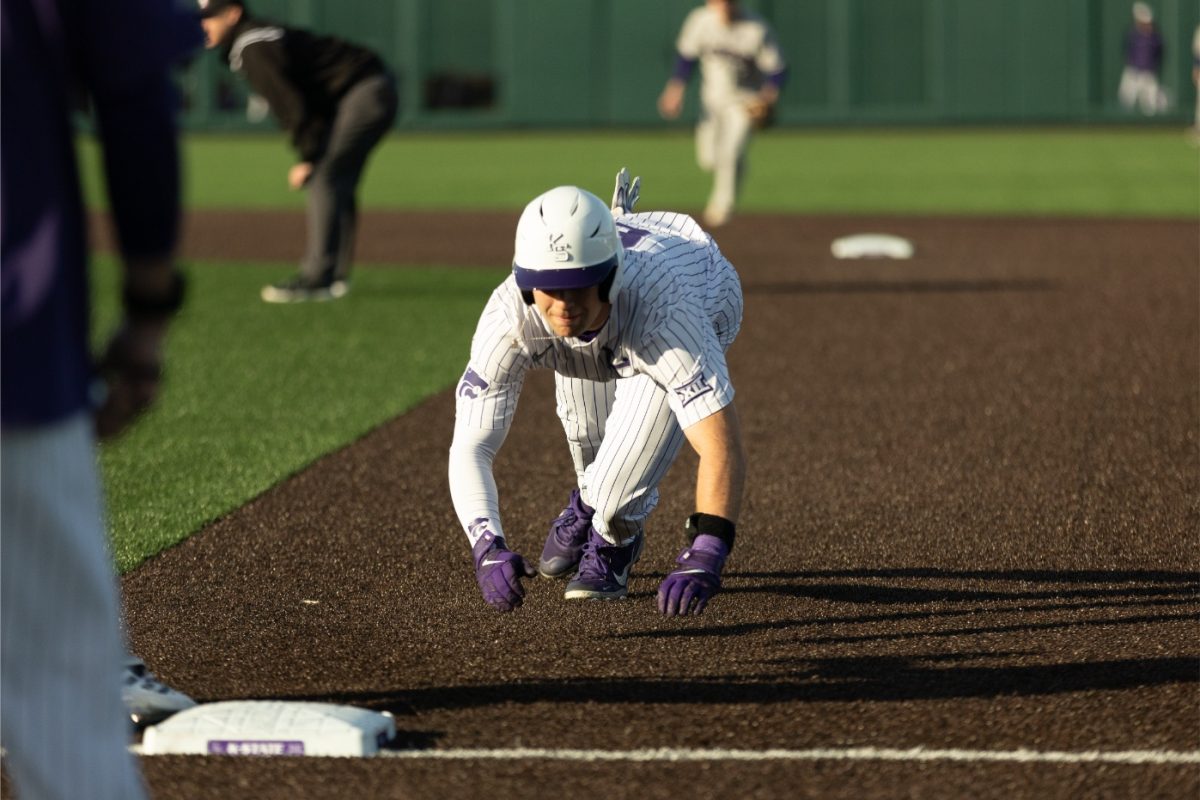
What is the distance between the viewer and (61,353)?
2516mm

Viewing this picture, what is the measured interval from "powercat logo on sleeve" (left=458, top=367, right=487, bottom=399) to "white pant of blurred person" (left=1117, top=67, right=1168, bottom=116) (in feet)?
111

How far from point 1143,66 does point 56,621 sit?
36225mm

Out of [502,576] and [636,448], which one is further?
[636,448]

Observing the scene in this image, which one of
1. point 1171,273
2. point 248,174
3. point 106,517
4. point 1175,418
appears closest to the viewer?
point 106,517

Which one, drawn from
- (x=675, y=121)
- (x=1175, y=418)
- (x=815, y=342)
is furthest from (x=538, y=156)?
(x=1175, y=418)

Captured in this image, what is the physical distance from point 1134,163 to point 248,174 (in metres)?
13.6

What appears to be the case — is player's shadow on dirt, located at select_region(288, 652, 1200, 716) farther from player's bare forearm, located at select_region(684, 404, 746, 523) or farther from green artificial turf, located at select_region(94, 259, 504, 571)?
green artificial turf, located at select_region(94, 259, 504, 571)

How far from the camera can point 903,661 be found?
4.87 metres

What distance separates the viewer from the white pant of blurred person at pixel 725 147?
18172 mm

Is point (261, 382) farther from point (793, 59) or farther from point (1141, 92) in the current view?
point (1141, 92)

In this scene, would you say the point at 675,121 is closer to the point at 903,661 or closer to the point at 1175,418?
the point at 1175,418

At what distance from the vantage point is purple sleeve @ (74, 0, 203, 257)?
2.55 m

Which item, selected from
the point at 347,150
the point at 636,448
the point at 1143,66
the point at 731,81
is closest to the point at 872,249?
the point at 731,81

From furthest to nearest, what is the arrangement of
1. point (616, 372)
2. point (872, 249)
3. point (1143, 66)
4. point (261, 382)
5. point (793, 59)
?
point (793, 59) < point (1143, 66) < point (872, 249) < point (261, 382) < point (616, 372)
